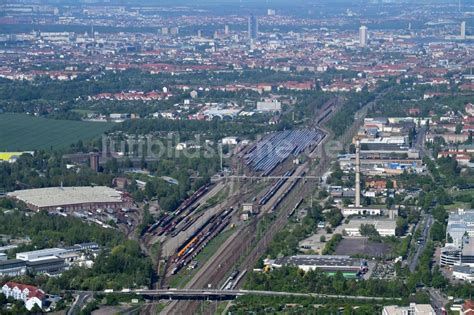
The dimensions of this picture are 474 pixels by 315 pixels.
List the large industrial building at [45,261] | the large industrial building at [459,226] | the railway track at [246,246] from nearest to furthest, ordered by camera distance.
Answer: the railway track at [246,246]
the large industrial building at [45,261]
the large industrial building at [459,226]

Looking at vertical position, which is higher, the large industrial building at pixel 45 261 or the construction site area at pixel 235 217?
the large industrial building at pixel 45 261

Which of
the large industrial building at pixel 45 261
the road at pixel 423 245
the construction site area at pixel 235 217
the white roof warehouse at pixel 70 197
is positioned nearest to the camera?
the construction site area at pixel 235 217

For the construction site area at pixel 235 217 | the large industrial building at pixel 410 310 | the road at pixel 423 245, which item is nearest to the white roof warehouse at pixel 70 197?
the construction site area at pixel 235 217

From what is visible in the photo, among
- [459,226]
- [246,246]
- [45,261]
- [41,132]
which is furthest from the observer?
[41,132]

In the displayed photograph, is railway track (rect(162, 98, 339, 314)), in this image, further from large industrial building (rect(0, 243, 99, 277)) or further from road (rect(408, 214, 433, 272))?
road (rect(408, 214, 433, 272))

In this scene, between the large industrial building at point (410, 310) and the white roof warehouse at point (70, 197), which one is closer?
the large industrial building at point (410, 310)

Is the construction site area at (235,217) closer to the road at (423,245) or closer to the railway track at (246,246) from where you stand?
the railway track at (246,246)

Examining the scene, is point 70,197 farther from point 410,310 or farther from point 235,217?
point 410,310

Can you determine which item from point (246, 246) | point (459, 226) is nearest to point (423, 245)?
point (459, 226)
